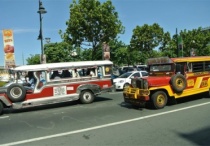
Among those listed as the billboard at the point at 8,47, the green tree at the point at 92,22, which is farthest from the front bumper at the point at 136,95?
the green tree at the point at 92,22

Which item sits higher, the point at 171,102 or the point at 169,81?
the point at 169,81

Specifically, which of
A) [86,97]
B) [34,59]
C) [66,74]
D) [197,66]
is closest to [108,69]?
[86,97]

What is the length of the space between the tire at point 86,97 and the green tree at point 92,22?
11324 mm

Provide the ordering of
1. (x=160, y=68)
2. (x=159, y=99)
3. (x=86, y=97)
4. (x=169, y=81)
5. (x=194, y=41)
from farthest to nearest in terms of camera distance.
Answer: (x=194, y=41), (x=86, y=97), (x=160, y=68), (x=169, y=81), (x=159, y=99)

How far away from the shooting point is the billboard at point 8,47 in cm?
1789

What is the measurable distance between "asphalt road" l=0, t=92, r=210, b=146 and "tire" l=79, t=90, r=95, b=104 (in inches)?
85.0

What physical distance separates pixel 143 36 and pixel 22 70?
103 feet

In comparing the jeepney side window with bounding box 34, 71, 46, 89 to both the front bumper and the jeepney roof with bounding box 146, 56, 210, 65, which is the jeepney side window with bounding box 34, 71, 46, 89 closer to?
the front bumper

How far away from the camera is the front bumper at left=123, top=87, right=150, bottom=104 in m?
10.9

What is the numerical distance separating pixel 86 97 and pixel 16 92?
3406mm

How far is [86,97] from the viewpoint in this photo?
13938 millimetres

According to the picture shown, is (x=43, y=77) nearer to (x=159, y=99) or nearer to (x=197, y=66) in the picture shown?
(x=159, y=99)

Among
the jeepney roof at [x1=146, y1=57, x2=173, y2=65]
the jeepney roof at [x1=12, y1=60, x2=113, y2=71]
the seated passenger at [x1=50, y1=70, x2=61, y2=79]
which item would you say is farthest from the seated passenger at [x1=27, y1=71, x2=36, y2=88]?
the jeepney roof at [x1=146, y1=57, x2=173, y2=65]

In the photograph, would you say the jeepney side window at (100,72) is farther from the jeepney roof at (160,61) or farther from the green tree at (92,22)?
the green tree at (92,22)
